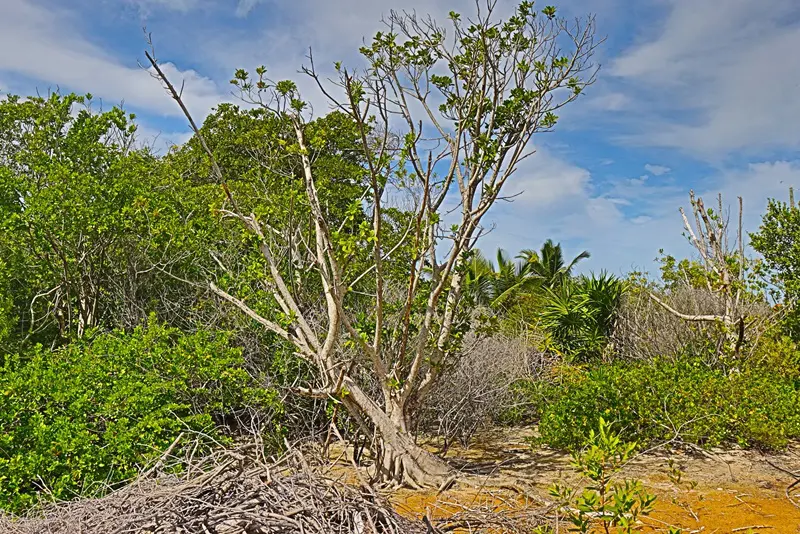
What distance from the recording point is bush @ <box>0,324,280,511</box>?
630 cm

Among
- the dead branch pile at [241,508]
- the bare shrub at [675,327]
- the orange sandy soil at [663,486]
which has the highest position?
the bare shrub at [675,327]

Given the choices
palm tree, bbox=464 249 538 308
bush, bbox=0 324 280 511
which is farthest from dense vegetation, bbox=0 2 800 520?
palm tree, bbox=464 249 538 308

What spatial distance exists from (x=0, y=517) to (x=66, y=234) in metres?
5.33

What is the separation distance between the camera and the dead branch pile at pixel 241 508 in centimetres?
351

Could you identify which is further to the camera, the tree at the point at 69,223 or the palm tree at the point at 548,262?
the palm tree at the point at 548,262

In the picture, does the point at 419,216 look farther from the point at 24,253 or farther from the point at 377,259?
the point at 24,253

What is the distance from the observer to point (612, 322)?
13.8 meters

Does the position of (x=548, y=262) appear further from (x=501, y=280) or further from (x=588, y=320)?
(x=588, y=320)

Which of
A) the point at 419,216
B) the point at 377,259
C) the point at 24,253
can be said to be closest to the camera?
the point at 377,259

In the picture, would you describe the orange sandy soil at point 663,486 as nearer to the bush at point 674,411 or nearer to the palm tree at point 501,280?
the bush at point 674,411

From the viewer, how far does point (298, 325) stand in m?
7.50

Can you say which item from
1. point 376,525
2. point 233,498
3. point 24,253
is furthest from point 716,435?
point 24,253

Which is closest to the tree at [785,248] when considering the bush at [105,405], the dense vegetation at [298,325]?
the dense vegetation at [298,325]

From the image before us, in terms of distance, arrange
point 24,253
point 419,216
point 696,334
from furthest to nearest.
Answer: point 696,334 < point 24,253 < point 419,216
